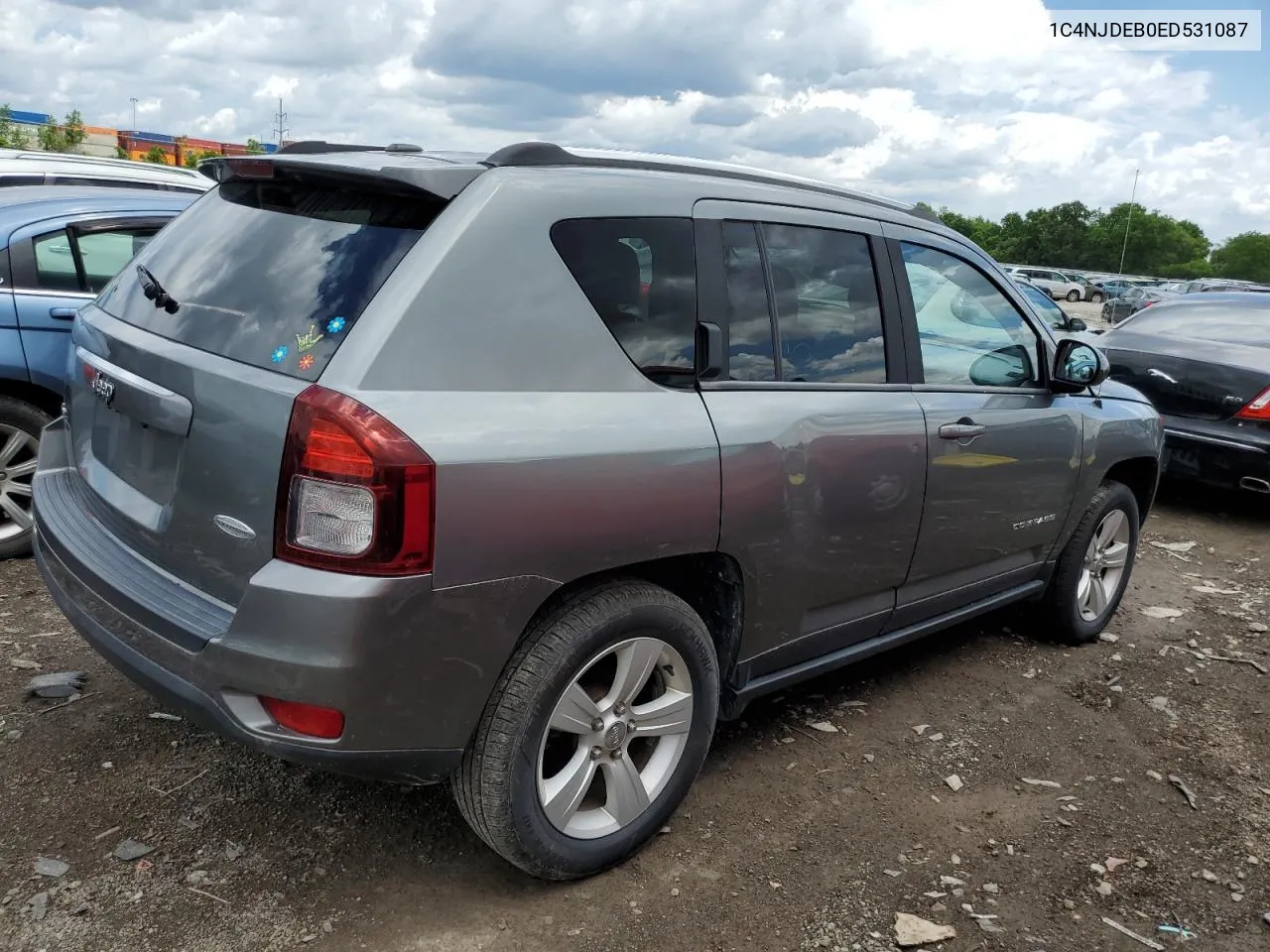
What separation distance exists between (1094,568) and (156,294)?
13.3ft

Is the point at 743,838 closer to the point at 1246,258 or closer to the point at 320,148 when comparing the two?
the point at 320,148

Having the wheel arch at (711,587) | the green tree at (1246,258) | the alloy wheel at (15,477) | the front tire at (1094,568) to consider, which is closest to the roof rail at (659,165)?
the wheel arch at (711,587)

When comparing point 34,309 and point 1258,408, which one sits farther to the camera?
point 1258,408

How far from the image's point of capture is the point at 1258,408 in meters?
7.11

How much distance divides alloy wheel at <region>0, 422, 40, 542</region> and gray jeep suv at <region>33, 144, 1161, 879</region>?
1.87m

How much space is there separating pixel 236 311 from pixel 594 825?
5.30 feet

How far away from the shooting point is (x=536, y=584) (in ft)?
8.04

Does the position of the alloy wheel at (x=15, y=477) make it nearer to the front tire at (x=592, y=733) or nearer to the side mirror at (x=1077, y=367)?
the front tire at (x=592, y=733)

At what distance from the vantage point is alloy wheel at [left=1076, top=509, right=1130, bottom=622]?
4773 millimetres

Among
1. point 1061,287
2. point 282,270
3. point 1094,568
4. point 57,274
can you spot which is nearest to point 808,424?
point 282,270

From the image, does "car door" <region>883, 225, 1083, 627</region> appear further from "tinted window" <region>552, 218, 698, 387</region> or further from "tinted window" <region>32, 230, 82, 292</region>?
"tinted window" <region>32, 230, 82, 292</region>

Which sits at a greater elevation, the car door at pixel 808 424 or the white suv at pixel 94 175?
the white suv at pixel 94 175

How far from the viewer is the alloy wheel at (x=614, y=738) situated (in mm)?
2680

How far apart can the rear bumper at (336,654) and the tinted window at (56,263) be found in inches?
120
